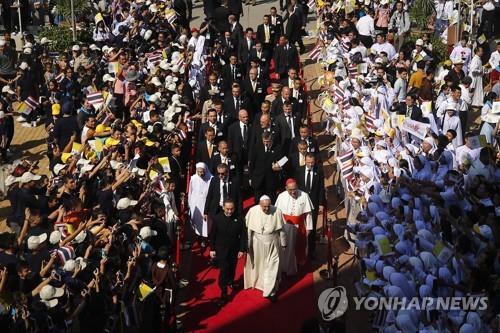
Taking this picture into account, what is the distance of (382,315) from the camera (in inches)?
450

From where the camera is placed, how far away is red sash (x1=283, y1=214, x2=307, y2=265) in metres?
14.5

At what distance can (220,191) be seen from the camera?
14.9 m

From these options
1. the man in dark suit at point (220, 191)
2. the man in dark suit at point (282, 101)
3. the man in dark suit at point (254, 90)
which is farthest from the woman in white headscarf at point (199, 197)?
the man in dark suit at point (254, 90)

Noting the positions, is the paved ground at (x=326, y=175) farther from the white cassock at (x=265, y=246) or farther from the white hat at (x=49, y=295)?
the white hat at (x=49, y=295)

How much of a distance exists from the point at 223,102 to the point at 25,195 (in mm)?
6088

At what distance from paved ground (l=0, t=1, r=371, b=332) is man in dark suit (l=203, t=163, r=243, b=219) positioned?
1830mm

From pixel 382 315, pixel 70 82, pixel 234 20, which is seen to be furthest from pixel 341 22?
pixel 382 315

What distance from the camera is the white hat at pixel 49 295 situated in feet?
33.8

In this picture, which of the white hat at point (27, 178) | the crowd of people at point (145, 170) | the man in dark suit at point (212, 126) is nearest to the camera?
the crowd of people at point (145, 170)

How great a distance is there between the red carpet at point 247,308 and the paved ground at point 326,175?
37 cm

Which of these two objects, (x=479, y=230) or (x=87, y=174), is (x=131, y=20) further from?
(x=479, y=230)

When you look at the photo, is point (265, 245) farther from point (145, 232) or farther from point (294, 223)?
point (145, 232)

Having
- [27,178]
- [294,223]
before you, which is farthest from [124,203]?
[294,223]

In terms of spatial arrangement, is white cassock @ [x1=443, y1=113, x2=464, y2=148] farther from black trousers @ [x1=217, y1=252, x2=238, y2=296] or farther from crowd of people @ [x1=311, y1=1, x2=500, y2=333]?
black trousers @ [x1=217, y1=252, x2=238, y2=296]
